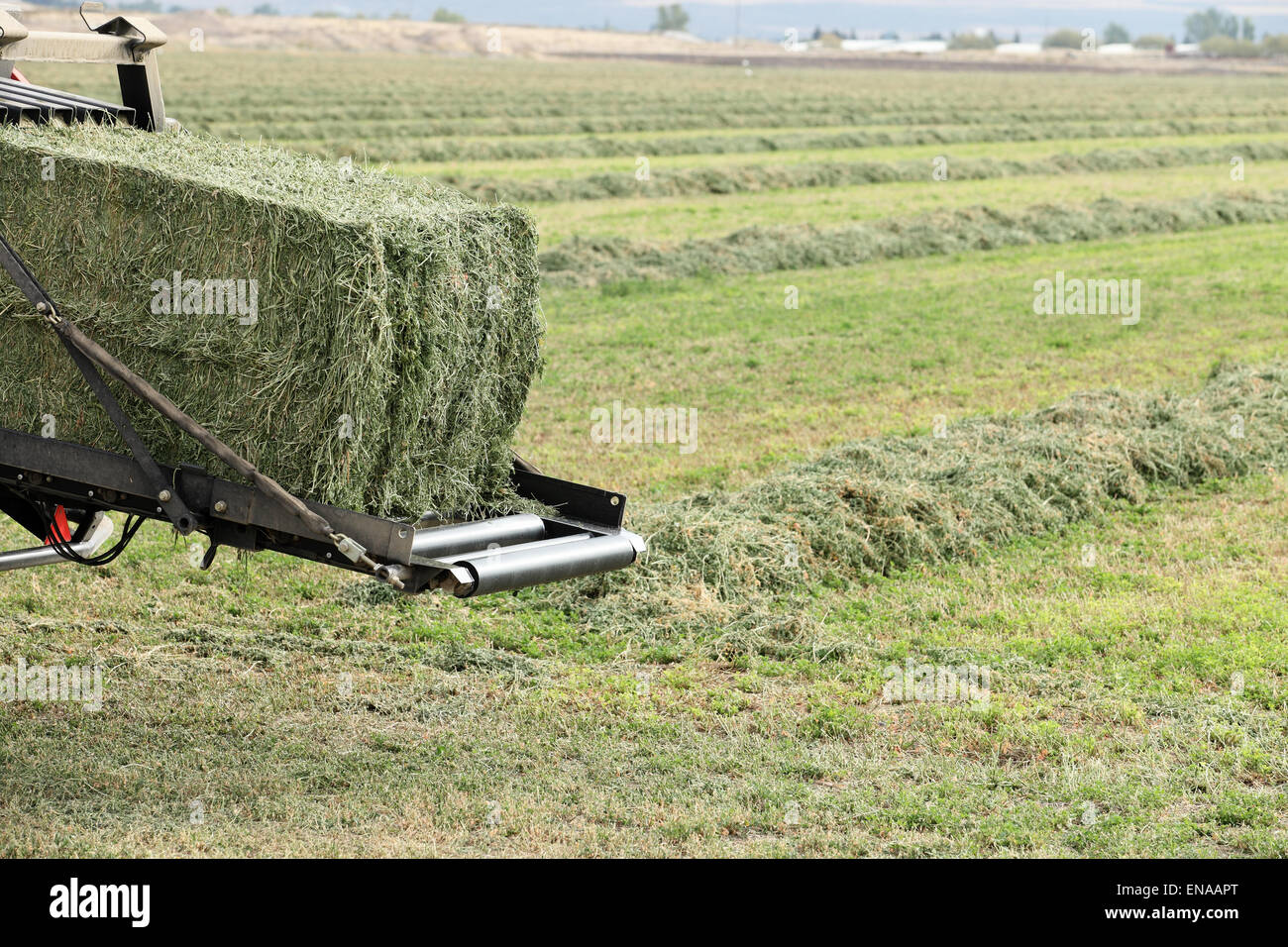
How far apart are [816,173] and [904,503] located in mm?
23865

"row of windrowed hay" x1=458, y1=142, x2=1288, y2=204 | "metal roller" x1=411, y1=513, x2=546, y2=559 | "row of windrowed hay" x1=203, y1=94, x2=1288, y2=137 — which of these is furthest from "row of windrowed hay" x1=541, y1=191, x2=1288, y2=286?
"row of windrowed hay" x1=203, y1=94, x2=1288, y2=137

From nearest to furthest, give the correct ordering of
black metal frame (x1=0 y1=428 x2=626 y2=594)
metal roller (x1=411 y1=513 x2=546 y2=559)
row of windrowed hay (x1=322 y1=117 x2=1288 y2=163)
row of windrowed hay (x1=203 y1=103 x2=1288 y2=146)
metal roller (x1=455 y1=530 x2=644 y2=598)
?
1. black metal frame (x1=0 y1=428 x2=626 y2=594)
2. metal roller (x1=455 y1=530 x2=644 y2=598)
3. metal roller (x1=411 y1=513 x2=546 y2=559)
4. row of windrowed hay (x1=322 y1=117 x2=1288 y2=163)
5. row of windrowed hay (x1=203 y1=103 x2=1288 y2=146)

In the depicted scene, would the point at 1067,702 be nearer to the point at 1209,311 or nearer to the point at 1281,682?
the point at 1281,682

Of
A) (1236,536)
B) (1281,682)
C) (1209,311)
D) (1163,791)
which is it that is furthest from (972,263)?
(1163,791)

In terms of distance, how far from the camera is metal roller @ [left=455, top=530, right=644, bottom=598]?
5207 mm

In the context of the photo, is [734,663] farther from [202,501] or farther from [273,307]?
[273,307]

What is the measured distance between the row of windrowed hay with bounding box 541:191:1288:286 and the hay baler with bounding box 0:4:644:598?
12.8 metres

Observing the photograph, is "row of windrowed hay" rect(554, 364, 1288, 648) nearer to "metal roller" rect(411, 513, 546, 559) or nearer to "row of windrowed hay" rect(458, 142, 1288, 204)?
"metal roller" rect(411, 513, 546, 559)

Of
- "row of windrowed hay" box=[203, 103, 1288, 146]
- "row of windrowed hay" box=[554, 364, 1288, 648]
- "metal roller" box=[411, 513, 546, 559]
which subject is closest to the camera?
"metal roller" box=[411, 513, 546, 559]

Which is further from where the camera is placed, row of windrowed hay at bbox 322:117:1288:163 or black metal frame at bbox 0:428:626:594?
row of windrowed hay at bbox 322:117:1288:163

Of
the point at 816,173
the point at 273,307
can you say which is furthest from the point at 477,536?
the point at 816,173

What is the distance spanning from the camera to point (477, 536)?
5559 mm

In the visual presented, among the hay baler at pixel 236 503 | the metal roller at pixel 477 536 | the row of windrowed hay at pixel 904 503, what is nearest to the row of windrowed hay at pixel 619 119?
the row of windrowed hay at pixel 904 503
